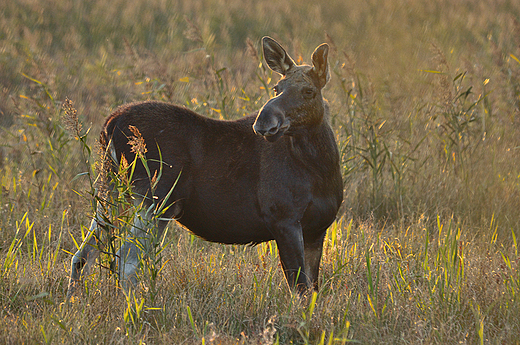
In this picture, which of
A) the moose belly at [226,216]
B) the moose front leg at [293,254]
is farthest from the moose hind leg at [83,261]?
the moose front leg at [293,254]

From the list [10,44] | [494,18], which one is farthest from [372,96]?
[494,18]

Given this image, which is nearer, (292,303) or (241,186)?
(292,303)

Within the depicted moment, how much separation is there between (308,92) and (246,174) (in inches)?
29.1

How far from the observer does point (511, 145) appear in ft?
21.9

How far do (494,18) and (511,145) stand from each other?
10.4 metres

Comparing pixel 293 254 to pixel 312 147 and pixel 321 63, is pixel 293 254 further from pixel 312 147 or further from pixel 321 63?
pixel 321 63

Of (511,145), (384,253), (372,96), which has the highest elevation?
(372,96)

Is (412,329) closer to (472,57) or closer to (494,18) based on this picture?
(472,57)

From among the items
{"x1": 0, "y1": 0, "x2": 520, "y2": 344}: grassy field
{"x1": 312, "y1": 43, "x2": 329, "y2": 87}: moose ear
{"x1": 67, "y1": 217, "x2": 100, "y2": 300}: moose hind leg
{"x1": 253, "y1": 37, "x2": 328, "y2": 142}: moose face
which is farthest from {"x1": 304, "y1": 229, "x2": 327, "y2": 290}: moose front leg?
{"x1": 67, "y1": 217, "x2": 100, "y2": 300}: moose hind leg

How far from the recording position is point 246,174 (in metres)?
4.00

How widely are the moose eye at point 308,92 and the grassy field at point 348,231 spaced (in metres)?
1.17

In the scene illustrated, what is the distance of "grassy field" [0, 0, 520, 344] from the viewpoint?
3531 millimetres

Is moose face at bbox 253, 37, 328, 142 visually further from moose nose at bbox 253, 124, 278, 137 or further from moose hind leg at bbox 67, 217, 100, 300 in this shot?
moose hind leg at bbox 67, 217, 100, 300

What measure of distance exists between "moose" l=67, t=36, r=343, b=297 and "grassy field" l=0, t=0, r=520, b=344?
0.92ft
